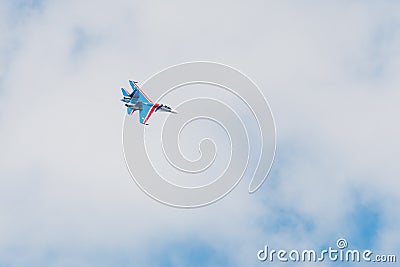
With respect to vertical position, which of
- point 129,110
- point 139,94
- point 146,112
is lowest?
point 146,112

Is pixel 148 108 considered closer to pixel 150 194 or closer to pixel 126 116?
pixel 126 116

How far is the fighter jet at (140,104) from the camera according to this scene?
124256 mm

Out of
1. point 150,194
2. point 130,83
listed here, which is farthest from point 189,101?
point 150,194

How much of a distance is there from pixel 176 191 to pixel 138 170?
9.80 metres

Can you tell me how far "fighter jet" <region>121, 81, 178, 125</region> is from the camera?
12426cm

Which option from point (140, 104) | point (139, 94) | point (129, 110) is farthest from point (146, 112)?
point (129, 110)

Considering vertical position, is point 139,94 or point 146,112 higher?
point 139,94

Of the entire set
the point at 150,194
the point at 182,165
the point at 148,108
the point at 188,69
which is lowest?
the point at 150,194

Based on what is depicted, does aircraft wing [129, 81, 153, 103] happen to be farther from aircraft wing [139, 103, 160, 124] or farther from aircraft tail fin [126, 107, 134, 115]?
aircraft tail fin [126, 107, 134, 115]

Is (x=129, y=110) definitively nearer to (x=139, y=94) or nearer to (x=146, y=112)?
(x=139, y=94)

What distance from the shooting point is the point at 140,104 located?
12619cm

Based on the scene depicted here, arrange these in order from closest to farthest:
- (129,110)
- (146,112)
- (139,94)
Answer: (146,112) < (139,94) < (129,110)

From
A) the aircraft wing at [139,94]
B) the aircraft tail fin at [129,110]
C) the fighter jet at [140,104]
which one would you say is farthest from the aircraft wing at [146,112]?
the aircraft tail fin at [129,110]

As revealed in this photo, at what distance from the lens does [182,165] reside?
122 m
